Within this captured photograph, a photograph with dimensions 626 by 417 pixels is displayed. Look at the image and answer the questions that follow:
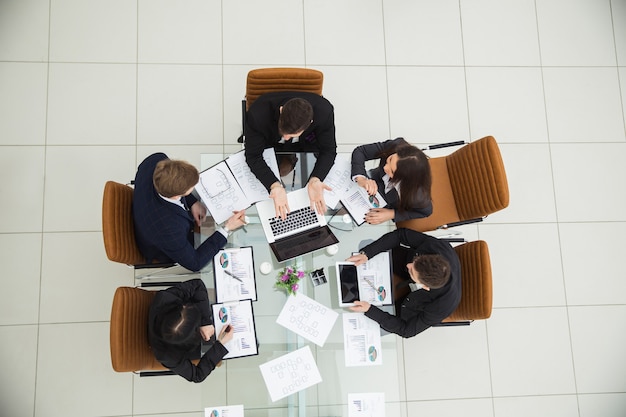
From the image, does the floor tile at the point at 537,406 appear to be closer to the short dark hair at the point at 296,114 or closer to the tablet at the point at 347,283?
the tablet at the point at 347,283

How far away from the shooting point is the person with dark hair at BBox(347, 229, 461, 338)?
7.35ft

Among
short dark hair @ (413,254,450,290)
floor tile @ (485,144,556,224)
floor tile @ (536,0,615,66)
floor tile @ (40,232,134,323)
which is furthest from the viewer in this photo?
floor tile @ (536,0,615,66)

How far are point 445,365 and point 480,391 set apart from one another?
1.10ft

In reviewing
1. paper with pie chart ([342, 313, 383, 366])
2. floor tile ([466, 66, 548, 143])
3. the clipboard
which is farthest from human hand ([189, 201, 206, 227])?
floor tile ([466, 66, 548, 143])

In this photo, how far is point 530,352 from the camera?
11.1 feet

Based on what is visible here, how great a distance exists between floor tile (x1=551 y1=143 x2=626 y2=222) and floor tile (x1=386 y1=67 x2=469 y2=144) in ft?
2.97

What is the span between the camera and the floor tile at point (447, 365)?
3.28 m

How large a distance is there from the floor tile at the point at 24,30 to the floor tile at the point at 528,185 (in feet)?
12.7

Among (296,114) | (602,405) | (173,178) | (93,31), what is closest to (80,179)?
(93,31)

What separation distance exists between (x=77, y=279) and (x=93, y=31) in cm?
197

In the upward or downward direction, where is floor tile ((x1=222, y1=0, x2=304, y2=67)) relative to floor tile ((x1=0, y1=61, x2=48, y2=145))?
upward

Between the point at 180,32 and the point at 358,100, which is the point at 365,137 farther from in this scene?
the point at 180,32

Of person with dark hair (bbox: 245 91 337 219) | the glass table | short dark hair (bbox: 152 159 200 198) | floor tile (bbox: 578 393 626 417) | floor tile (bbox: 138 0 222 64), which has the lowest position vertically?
floor tile (bbox: 578 393 626 417)

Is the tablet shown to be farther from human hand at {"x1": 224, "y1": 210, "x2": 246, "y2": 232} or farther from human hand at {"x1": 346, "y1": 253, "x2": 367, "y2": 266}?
human hand at {"x1": 224, "y1": 210, "x2": 246, "y2": 232}
